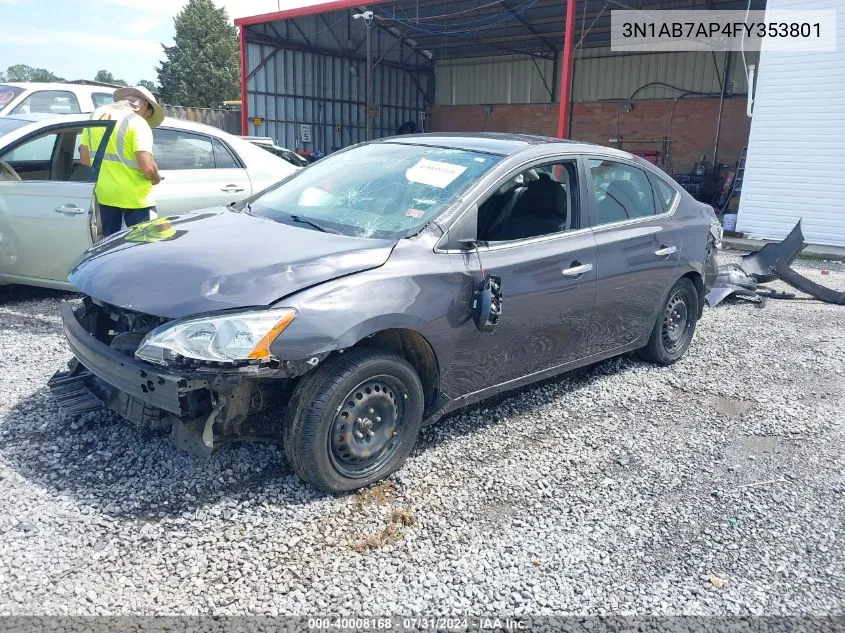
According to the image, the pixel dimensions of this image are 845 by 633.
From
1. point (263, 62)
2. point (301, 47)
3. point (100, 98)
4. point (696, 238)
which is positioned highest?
point (301, 47)

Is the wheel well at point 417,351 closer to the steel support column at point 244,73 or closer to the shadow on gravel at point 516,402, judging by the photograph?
the shadow on gravel at point 516,402

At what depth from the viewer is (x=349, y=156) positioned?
430 cm

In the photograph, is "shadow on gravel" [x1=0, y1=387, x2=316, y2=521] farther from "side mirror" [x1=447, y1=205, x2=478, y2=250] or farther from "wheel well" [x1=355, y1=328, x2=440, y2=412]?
"side mirror" [x1=447, y1=205, x2=478, y2=250]

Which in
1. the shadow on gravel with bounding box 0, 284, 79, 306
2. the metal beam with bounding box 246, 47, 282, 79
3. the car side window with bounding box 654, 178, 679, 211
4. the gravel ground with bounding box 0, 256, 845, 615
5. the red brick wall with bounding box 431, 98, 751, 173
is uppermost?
the metal beam with bounding box 246, 47, 282, 79

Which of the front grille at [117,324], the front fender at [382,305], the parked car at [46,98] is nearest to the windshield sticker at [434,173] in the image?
the front fender at [382,305]

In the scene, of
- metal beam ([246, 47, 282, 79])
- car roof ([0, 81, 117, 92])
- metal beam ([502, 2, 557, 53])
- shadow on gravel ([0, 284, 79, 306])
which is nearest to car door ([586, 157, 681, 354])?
shadow on gravel ([0, 284, 79, 306])

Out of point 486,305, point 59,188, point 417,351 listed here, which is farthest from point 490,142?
point 59,188

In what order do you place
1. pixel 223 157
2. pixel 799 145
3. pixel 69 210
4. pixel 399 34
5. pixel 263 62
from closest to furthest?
1. pixel 69 210
2. pixel 223 157
3. pixel 799 145
4. pixel 263 62
5. pixel 399 34

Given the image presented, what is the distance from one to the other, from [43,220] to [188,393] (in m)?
3.62

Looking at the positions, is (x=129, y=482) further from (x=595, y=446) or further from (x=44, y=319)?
(x=44, y=319)

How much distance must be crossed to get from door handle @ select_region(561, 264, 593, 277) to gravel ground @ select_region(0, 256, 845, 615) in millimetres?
887

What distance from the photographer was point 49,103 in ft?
29.0

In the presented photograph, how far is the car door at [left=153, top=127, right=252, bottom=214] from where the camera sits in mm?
5953

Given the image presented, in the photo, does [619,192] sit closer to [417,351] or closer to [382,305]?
[417,351]
